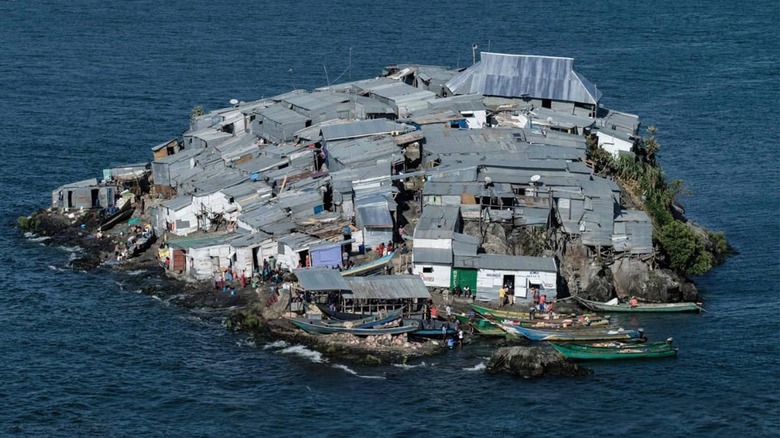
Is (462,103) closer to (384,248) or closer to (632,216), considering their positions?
(632,216)

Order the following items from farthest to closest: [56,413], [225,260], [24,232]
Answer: [24,232]
[225,260]
[56,413]

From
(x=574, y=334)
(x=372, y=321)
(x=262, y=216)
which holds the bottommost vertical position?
(x=574, y=334)

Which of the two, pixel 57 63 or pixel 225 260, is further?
pixel 57 63

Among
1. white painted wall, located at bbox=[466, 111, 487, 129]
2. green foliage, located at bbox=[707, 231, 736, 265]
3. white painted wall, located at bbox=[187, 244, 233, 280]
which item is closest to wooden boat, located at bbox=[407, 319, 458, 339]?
white painted wall, located at bbox=[187, 244, 233, 280]

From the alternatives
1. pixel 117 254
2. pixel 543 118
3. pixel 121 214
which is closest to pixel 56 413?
pixel 117 254

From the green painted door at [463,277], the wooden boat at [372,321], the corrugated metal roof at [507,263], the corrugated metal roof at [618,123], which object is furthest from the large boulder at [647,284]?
the corrugated metal roof at [618,123]

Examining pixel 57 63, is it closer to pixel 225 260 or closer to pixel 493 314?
pixel 225 260

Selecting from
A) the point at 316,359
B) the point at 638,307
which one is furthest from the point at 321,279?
the point at 638,307
